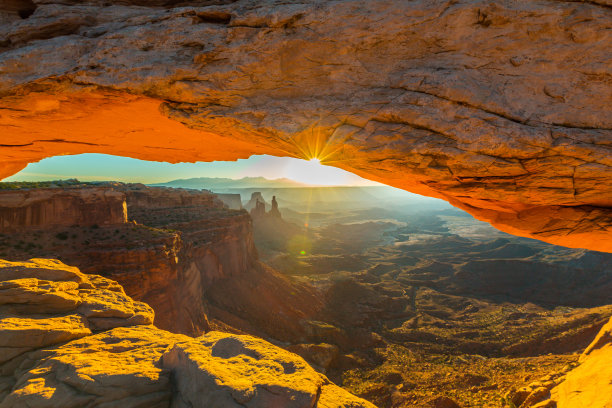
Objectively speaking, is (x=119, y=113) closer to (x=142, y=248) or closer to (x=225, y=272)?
(x=142, y=248)

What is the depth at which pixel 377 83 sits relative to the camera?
6.33 meters

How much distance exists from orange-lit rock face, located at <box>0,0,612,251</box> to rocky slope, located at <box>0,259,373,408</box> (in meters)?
4.74

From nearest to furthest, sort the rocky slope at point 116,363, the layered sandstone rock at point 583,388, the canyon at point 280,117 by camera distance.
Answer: the rocky slope at point 116,363 < the canyon at point 280,117 < the layered sandstone rock at point 583,388

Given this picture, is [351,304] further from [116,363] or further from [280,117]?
[116,363]

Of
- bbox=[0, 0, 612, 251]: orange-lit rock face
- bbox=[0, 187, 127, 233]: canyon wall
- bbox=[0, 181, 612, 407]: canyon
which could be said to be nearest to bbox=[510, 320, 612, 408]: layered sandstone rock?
bbox=[0, 181, 612, 407]: canyon

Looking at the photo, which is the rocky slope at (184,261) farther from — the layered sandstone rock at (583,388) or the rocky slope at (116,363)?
the layered sandstone rock at (583,388)

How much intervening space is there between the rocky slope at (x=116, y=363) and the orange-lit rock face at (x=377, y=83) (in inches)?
187

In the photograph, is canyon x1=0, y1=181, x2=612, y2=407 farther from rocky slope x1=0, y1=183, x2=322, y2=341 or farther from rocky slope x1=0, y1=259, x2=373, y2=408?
rocky slope x1=0, y1=259, x2=373, y2=408

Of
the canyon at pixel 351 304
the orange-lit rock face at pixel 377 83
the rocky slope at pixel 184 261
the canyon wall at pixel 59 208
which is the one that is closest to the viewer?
the orange-lit rock face at pixel 377 83

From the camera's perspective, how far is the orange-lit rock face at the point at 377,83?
17.4ft

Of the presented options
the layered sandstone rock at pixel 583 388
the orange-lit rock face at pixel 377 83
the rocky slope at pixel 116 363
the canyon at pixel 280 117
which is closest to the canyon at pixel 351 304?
the layered sandstone rock at pixel 583 388

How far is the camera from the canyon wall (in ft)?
54.5

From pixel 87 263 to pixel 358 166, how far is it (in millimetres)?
18725

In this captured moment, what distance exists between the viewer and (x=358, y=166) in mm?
7273
